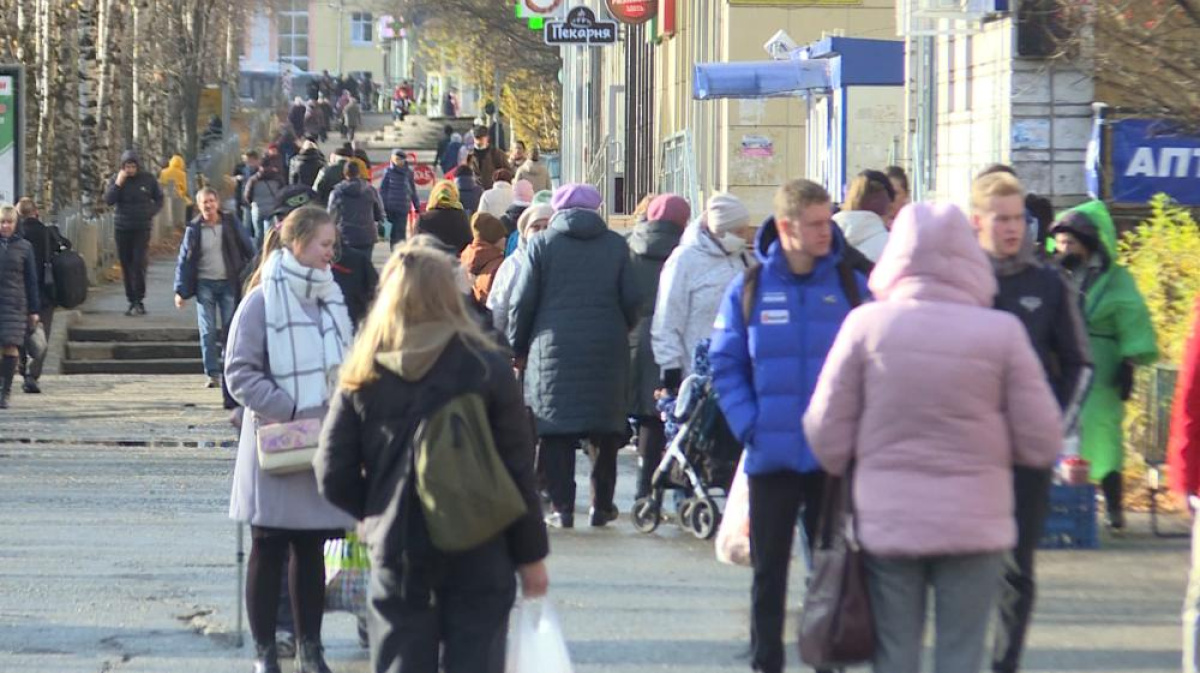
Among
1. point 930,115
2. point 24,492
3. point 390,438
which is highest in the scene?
point 930,115

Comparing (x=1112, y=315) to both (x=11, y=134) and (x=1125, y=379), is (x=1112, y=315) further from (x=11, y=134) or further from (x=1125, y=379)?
(x=11, y=134)

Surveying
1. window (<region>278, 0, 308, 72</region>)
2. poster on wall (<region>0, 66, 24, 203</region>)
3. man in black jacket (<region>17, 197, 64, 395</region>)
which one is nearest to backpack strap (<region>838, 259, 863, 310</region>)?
man in black jacket (<region>17, 197, 64, 395</region>)

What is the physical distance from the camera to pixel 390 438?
19.3ft

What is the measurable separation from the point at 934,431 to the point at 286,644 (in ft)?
10.8

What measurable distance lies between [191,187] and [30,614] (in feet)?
128

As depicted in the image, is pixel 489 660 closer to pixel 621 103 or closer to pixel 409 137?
pixel 621 103

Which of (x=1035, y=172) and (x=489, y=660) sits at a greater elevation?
(x=1035, y=172)

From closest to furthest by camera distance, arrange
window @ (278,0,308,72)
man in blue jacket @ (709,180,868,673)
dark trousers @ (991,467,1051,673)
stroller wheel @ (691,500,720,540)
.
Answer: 1. dark trousers @ (991,467,1051,673)
2. man in blue jacket @ (709,180,868,673)
3. stroller wheel @ (691,500,720,540)
4. window @ (278,0,308,72)

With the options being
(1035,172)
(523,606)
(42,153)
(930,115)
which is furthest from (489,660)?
(42,153)

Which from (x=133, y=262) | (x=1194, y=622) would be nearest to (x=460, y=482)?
(x=1194, y=622)

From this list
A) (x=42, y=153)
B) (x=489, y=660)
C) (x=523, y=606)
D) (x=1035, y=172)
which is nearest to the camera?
(x=489, y=660)

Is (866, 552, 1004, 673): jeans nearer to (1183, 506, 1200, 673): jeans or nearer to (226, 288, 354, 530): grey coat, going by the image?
(1183, 506, 1200, 673): jeans

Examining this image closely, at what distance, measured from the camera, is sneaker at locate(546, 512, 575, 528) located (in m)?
11.6

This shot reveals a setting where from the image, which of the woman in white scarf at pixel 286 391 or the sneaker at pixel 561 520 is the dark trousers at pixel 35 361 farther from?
the woman in white scarf at pixel 286 391
